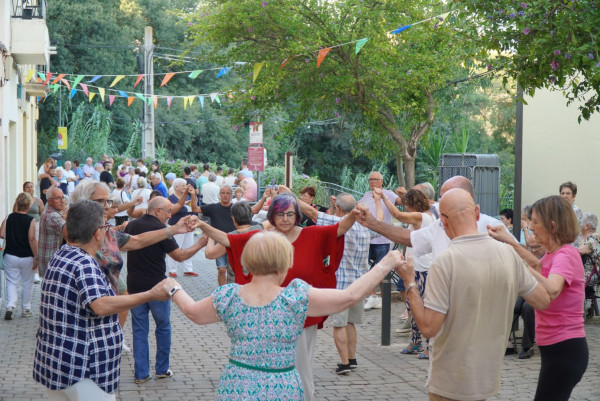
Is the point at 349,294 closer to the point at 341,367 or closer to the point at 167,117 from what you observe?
the point at 341,367

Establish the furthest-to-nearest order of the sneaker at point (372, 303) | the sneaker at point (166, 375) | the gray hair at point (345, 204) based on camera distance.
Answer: the sneaker at point (372, 303) → the gray hair at point (345, 204) → the sneaker at point (166, 375)

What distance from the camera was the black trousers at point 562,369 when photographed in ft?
15.5

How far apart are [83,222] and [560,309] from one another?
2.78 metres

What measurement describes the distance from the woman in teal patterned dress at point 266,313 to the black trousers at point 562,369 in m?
1.41

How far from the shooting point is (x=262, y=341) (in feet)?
12.7

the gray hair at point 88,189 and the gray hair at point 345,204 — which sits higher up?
the gray hair at point 88,189

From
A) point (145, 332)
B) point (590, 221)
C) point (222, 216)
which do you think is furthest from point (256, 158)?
point (145, 332)

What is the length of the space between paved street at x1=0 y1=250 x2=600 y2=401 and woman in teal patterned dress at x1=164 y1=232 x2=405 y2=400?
3.75m

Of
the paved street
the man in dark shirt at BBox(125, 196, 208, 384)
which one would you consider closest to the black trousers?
the paved street

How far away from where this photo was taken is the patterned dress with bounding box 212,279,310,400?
12.6 ft

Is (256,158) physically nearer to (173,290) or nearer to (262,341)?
(173,290)

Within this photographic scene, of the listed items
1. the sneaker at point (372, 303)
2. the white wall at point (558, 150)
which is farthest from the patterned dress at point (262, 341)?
the white wall at point (558, 150)

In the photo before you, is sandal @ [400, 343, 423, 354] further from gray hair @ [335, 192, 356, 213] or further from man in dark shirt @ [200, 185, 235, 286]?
man in dark shirt @ [200, 185, 235, 286]

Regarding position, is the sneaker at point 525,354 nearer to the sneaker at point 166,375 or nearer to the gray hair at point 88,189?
the sneaker at point 166,375
